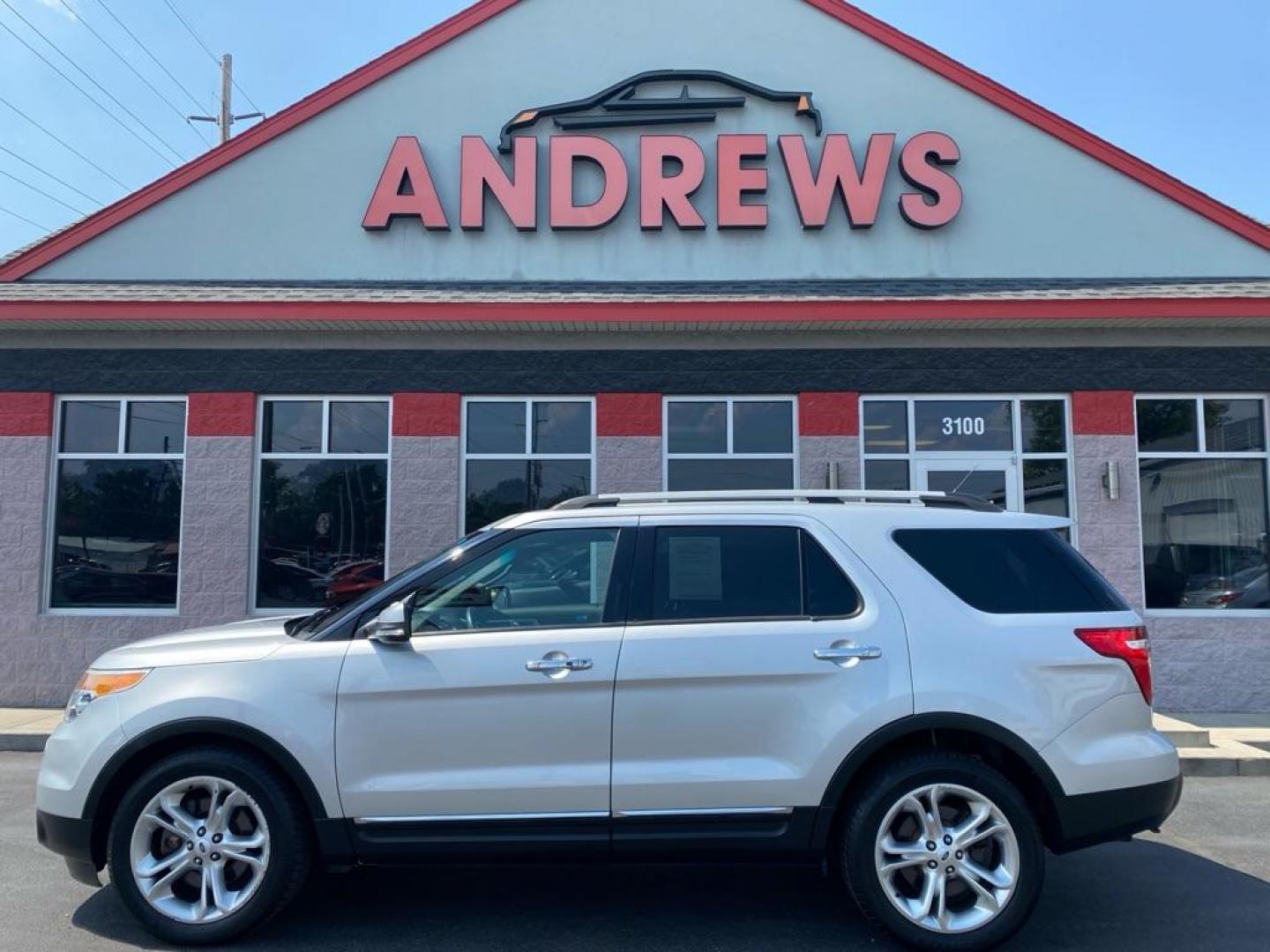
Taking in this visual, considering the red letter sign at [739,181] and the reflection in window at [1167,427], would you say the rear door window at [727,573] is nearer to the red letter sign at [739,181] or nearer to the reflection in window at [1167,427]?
the red letter sign at [739,181]

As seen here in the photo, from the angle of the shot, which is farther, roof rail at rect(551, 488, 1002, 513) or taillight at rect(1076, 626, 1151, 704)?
roof rail at rect(551, 488, 1002, 513)

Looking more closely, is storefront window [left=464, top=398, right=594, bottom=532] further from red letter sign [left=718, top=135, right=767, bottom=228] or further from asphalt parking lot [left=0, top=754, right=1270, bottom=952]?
asphalt parking lot [left=0, top=754, right=1270, bottom=952]

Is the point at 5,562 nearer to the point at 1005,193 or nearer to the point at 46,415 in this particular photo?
the point at 46,415

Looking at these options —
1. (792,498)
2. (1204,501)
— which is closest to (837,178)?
(1204,501)

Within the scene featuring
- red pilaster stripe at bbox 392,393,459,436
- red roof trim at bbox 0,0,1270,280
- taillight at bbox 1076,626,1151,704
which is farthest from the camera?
red roof trim at bbox 0,0,1270,280

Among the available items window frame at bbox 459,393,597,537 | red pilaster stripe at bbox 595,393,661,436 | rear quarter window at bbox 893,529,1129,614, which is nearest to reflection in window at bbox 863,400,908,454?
red pilaster stripe at bbox 595,393,661,436

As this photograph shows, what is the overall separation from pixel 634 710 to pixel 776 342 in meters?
6.52

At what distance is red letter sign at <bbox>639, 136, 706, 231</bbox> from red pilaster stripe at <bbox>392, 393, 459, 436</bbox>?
2853 mm

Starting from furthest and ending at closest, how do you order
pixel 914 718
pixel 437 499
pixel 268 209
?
pixel 268 209, pixel 437 499, pixel 914 718

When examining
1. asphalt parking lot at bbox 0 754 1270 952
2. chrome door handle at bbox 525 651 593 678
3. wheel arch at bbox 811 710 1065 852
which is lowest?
asphalt parking lot at bbox 0 754 1270 952

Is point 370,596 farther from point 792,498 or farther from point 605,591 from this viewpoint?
point 792,498

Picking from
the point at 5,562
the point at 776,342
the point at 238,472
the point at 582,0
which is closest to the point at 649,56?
the point at 582,0

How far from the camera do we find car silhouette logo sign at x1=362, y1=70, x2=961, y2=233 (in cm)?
1057

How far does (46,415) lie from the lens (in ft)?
33.5
